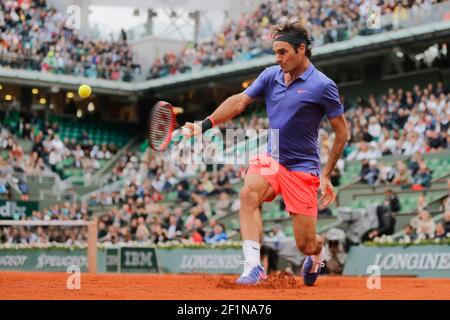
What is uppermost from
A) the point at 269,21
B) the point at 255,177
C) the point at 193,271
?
the point at 269,21

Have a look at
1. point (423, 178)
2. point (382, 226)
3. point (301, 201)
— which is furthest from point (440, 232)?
point (301, 201)

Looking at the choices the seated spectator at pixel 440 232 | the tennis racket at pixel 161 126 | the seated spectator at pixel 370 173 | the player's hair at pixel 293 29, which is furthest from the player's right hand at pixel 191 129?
the seated spectator at pixel 370 173

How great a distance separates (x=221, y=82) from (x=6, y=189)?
9.63 metres

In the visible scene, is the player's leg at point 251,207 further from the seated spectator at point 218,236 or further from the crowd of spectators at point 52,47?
the crowd of spectators at point 52,47

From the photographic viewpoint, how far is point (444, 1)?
930 inches

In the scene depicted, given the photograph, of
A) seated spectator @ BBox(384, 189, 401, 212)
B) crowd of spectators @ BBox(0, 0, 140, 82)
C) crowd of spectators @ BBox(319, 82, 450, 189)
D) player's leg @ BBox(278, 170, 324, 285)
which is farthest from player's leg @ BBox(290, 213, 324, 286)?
crowd of spectators @ BBox(0, 0, 140, 82)

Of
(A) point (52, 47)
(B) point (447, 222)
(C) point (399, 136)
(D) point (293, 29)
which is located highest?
(A) point (52, 47)

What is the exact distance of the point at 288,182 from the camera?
28.4ft

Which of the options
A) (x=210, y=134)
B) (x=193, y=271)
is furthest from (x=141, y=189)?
(x=193, y=271)

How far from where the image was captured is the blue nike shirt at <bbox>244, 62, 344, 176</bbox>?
27.7 feet

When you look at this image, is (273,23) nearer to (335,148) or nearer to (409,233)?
(409,233)

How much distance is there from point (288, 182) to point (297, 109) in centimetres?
77

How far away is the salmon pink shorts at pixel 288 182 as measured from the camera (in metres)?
8.63
